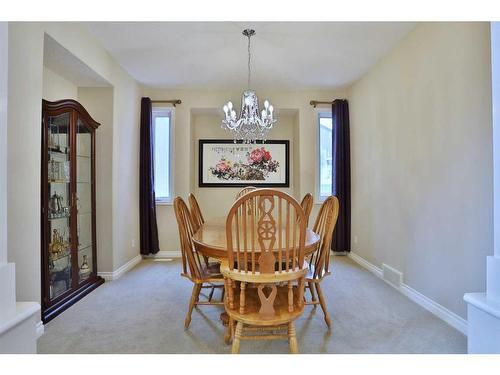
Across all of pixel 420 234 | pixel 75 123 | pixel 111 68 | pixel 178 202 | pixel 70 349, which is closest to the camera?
pixel 70 349

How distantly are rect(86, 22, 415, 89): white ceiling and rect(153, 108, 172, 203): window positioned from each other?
21.9 inches

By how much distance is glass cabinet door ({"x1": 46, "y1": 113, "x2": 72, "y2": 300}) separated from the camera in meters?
2.38

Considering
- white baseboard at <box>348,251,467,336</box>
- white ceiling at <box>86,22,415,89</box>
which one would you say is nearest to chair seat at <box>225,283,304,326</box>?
white baseboard at <box>348,251,467,336</box>

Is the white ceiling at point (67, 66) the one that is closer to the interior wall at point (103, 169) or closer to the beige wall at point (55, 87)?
the beige wall at point (55, 87)

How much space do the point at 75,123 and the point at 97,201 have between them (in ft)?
3.22

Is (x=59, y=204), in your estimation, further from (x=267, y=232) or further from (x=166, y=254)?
(x=267, y=232)

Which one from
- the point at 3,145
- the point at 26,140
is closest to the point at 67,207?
the point at 26,140

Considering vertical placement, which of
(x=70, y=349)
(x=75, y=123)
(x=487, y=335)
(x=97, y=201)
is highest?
(x=75, y=123)

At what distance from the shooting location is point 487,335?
41.6 inches

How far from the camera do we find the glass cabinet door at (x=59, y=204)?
7.80 feet

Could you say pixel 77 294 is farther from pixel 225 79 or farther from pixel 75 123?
pixel 225 79

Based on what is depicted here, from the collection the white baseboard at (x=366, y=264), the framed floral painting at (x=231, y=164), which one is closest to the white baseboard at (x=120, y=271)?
the framed floral painting at (x=231, y=164)

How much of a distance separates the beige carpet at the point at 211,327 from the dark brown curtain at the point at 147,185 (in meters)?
1.10

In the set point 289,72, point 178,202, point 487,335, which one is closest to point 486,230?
point 487,335
